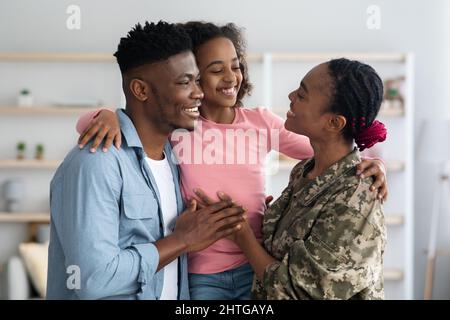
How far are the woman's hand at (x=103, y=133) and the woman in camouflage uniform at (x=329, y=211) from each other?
288 mm

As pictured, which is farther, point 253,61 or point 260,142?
point 253,61

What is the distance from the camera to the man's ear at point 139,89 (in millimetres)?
1368

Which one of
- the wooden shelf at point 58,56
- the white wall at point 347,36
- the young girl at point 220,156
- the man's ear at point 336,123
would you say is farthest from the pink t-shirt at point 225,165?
the wooden shelf at point 58,56

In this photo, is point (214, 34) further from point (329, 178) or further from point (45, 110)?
point (45, 110)

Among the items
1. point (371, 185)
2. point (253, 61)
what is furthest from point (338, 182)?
point (253, 61)

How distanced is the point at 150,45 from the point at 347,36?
2.90 metres

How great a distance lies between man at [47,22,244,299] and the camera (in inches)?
49.3
